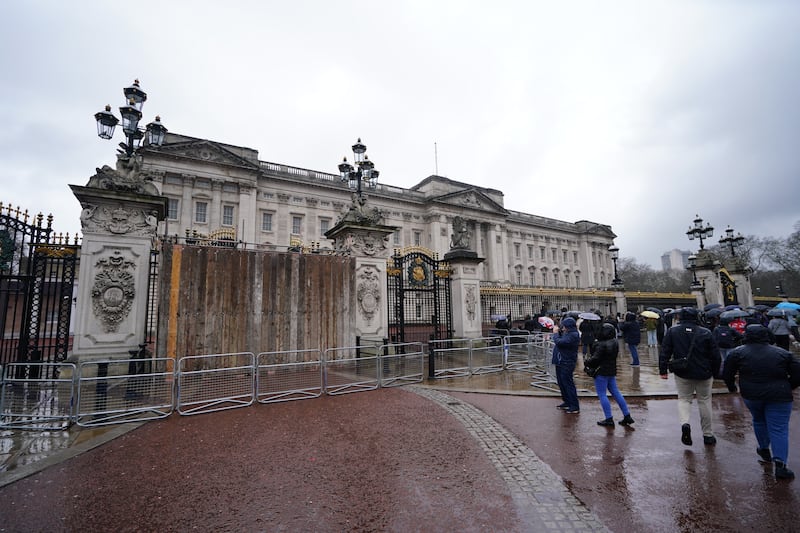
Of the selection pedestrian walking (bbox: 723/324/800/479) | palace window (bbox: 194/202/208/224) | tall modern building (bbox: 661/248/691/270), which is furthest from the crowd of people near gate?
tall modern building (bbox: 661/248/691/270)

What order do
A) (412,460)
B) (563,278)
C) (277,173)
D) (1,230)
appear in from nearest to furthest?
(412,460) < (1,230) < (277,173) < (563,278)

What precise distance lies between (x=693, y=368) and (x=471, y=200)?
52249 mm

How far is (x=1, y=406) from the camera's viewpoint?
18.3 ft

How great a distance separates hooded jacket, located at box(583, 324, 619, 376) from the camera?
591 cm

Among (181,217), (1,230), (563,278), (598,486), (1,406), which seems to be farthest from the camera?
(563,278)

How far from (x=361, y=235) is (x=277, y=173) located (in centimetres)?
3349

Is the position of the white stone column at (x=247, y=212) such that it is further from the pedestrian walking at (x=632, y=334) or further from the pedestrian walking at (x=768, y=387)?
the pedestrian walking at (x=768, y=387)

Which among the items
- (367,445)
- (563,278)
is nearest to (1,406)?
(367,445)

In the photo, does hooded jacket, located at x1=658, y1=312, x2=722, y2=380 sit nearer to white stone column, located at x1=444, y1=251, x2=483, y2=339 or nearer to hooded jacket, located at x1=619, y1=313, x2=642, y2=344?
hooded jacket, located at x1=619, y1=313, x2=642, y2=344

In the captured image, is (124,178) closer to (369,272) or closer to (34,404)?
(34,404)

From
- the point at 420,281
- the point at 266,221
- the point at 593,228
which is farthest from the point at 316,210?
the point at 593,228

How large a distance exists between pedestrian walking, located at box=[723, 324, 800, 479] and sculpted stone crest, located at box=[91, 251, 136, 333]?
34.2 ft

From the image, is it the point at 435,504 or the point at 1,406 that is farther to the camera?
the point at 1,406

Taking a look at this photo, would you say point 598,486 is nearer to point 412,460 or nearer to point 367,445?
point 412,460
